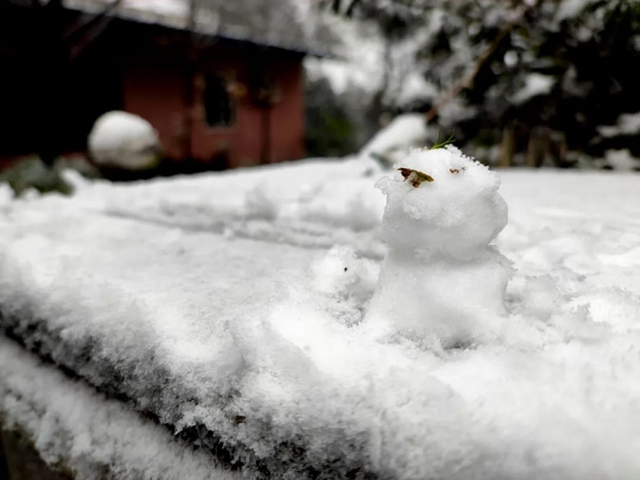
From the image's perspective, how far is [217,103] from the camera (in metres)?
9.20

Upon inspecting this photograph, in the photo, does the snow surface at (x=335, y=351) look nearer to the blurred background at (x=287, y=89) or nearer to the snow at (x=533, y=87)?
the blurred background at (x=287, y=89)

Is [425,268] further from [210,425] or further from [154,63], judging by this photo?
[154,63]

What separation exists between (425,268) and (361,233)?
922mm

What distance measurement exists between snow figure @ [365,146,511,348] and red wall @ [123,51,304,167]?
696 centimetres

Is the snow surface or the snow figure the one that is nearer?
the snow surface

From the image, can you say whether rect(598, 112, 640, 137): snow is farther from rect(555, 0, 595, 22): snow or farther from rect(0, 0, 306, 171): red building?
rect(0, 0, 306, 171): red building

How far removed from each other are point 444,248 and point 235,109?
349 inches

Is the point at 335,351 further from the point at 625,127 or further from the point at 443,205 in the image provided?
the point at 625,127

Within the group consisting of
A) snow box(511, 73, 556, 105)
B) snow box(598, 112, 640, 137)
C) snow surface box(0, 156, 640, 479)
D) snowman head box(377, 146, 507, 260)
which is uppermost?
snow box(511, 73, 556, 105)

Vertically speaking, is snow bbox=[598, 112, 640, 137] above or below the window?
above

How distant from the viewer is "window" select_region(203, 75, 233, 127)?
9.01 metres

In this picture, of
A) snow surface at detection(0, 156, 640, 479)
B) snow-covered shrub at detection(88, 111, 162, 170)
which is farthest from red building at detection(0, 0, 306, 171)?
snow surface at detection(0, 156, 640, 479)

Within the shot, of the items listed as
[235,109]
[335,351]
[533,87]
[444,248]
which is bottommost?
[235,109]

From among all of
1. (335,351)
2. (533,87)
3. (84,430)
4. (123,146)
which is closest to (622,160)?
(533,87)
